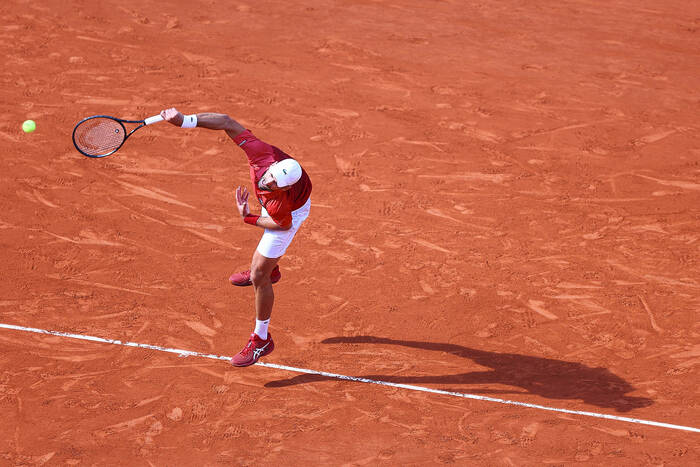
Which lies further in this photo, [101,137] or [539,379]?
[101,137]

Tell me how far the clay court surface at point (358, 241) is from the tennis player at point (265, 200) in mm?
527

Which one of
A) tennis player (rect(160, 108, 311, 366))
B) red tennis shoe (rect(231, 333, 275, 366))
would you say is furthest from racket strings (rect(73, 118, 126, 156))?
red tennis shoe (rect(231, 333, 275, 366))

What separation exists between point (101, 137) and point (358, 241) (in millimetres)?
3381

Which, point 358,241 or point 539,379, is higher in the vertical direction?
point 358,241

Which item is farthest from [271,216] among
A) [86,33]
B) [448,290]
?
[86,33]

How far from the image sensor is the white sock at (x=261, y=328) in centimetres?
795

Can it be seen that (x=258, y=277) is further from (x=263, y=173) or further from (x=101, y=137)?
(x=101, y=137)

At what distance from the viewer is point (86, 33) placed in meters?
14.6

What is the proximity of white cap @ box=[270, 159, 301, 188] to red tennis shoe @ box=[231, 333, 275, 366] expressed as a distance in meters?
1.66

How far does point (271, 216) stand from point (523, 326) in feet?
10.3

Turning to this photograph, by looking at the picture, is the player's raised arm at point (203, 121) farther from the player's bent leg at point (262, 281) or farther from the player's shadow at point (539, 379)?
the player's shadow at point (539, 379)

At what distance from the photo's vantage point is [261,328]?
7977 mm

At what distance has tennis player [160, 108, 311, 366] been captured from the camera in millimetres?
7328

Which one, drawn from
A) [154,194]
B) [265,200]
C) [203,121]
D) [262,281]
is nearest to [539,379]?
[262,281]
